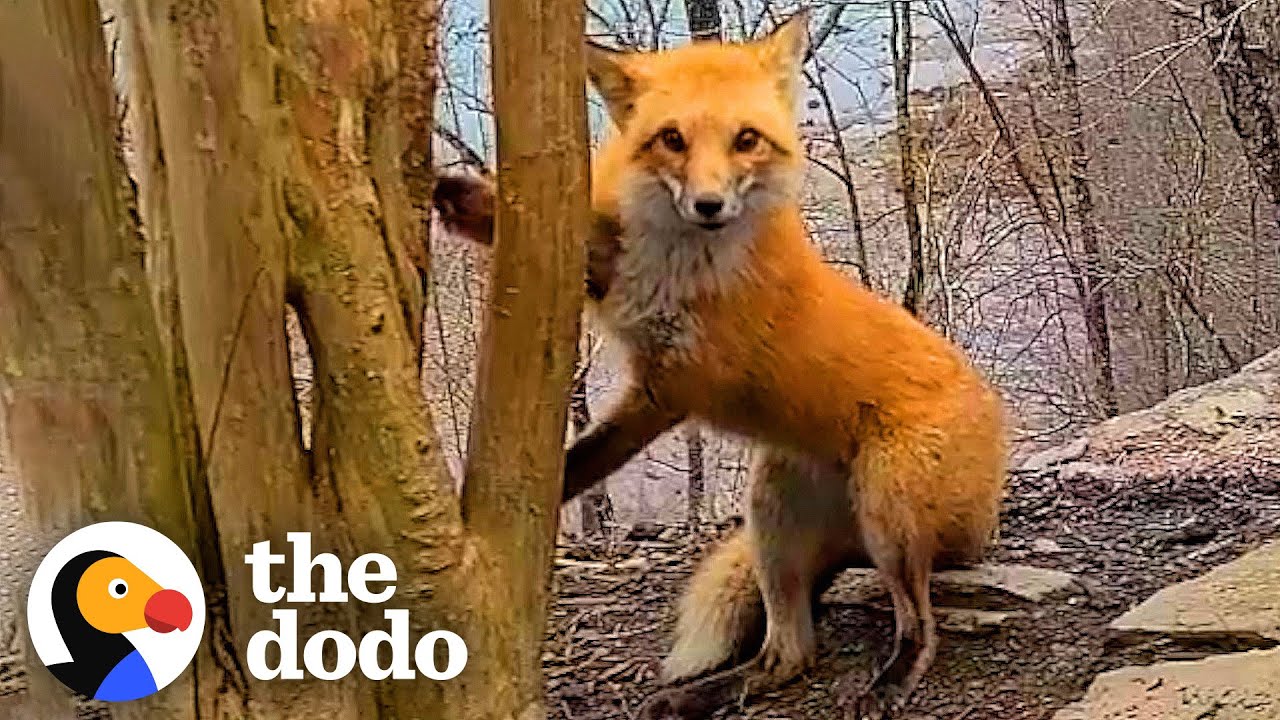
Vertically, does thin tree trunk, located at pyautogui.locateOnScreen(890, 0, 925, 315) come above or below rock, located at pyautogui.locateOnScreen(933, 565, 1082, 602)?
above

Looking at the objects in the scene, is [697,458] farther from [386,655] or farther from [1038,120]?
[386,655]

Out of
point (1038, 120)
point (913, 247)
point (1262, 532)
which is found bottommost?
point (1262, 532)

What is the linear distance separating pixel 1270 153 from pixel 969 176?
2.61 ft

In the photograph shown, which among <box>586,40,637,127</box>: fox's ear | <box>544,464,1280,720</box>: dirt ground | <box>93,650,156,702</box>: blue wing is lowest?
<box>544,464,1280,720</box>: dirt ground

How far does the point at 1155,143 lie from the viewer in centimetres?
309

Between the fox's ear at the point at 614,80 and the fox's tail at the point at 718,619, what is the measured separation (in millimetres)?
689

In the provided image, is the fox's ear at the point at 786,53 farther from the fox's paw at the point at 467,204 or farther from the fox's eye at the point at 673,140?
the fox's paw at the point at 467,204

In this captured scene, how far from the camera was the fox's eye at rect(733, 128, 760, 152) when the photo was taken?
6.43 ft

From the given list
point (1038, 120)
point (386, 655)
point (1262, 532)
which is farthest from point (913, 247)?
point (386, 655)

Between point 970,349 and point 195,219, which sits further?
point 970,349

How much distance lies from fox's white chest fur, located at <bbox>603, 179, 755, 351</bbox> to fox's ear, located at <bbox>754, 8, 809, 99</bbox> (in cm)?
22

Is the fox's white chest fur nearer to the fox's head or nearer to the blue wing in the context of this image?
the fox's head

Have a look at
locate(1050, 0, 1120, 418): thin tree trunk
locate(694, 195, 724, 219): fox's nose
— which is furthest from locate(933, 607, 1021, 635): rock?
locate(1050, 0, 1120, 418): thin tree trunk

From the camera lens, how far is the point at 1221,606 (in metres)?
2.05
